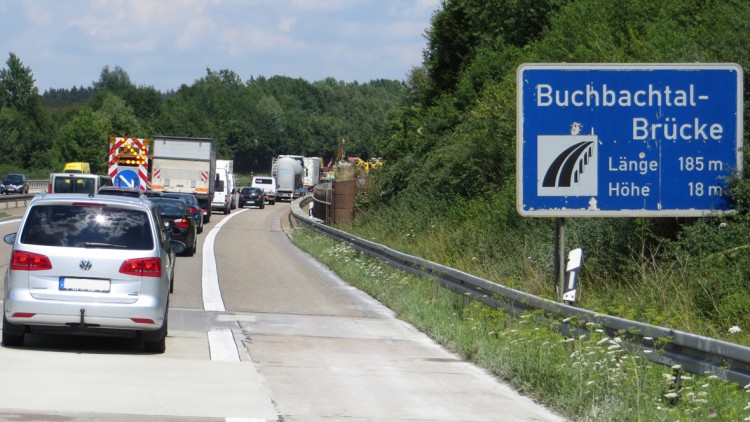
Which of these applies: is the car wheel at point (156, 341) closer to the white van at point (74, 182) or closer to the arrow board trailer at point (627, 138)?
the arrow board trailer at point (627, 138)

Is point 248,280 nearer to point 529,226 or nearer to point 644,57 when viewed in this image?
point 529,226

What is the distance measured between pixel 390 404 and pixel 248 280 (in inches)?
510

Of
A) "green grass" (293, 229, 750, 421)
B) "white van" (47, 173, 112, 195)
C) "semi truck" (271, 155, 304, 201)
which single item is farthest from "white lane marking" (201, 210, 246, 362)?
"semi truck" (271, 155, 304, 201)

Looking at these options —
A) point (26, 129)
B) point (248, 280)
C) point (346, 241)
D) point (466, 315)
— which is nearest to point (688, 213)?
point (466, 315)

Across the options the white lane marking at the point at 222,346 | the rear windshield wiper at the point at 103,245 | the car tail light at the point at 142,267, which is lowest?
the white lane marking at the point at 222,346

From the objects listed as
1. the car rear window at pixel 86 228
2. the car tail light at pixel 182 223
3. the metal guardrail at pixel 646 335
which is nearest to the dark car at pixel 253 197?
the car tail light at pixel 182 223

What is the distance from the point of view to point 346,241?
28.0 m

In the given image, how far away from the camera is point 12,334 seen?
1180cm

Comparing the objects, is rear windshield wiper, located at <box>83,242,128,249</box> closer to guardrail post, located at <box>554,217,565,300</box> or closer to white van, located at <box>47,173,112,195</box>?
guardrail post, located at <box>554,217,565,300</box>

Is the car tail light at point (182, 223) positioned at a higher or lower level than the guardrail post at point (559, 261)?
lower

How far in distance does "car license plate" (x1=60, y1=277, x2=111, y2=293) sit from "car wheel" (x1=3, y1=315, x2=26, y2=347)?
73 cm

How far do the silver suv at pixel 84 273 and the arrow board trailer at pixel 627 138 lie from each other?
4.86 m

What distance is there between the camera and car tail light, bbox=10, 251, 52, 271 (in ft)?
37.7

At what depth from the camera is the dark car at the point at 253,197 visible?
76.9 m
